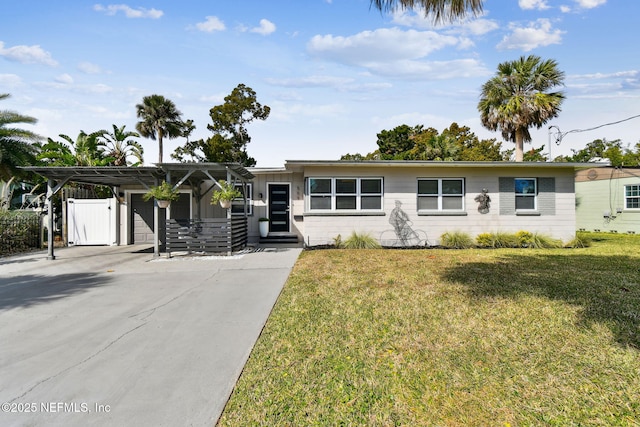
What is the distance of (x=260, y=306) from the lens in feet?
15.8

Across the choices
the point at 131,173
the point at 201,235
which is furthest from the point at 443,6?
the point at 131,173

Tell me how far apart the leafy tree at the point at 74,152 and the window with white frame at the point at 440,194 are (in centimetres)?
1347

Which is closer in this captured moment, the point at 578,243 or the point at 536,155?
the point at 578,243

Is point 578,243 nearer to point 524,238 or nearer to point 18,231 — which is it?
point 524,238

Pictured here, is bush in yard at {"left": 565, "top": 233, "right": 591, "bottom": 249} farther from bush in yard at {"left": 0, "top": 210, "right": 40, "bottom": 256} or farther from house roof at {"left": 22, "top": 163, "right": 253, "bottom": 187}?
bush in yard at {"left": 0, "top": 210, "right": 40, "bottom": 256}

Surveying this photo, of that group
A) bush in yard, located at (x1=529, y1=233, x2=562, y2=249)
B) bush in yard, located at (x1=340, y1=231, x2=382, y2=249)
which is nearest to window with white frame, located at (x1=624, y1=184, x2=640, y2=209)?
bush in yard, located at (x1=529, y1=233, x2=562, y2=249)

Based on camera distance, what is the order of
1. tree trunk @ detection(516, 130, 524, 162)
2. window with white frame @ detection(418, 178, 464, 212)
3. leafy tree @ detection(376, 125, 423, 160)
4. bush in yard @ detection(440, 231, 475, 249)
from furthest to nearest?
leafy tree @ detection(376, 125, 423, 160)
tree trunk @ detection(516, 130, 524, 162)
window with white frame @ detection(418, 178, 464, 212)
bush in yard @ detection(440, 231, 475, 249)

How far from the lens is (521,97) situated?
1592cm

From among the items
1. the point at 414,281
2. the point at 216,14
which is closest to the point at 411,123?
the point at 216,14

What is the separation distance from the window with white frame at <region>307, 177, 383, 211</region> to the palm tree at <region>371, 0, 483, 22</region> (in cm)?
762

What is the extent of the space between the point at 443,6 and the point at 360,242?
8.00 m

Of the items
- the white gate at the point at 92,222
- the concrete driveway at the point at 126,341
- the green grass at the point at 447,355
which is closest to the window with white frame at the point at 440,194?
the green grass at the point at 447,355

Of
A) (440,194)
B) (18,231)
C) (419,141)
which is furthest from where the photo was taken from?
(419,141)

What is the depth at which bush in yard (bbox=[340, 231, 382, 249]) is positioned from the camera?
10.9 meters
